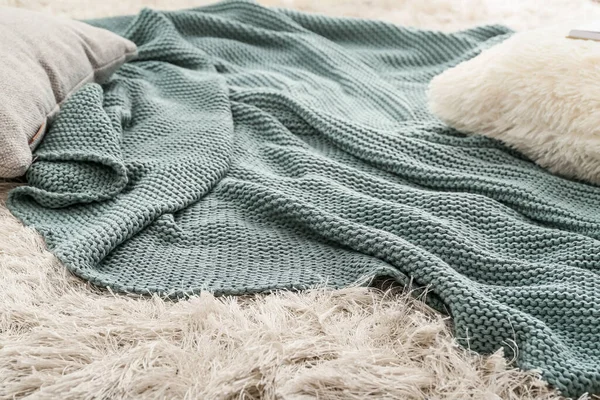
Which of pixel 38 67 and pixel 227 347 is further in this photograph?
pixel 38 67

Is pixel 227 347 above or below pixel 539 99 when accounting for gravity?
below

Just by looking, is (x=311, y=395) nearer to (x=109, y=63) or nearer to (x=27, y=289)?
(x=27, y=289)

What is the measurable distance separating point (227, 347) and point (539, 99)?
0.60 metres

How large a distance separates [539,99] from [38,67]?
784 millimetres

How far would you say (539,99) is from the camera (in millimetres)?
939

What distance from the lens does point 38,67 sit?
100 cm

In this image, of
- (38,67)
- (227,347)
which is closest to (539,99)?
(227,347)

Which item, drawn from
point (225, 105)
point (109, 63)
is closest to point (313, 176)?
point (225, 105)

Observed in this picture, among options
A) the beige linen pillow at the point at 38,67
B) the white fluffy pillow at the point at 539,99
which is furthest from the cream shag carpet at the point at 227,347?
the white fluffy pillow at the point at 539,99

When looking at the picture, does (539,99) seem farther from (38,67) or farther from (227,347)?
(38,67)

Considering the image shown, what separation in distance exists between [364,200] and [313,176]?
0.33ft

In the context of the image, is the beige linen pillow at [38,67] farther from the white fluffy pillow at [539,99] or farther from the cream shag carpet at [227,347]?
the white fluffy pillow at [539,99]

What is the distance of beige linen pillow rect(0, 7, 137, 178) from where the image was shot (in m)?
0.89

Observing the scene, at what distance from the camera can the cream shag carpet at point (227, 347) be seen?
1.99ft
